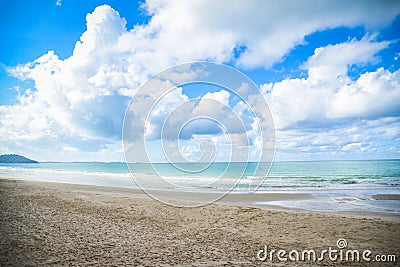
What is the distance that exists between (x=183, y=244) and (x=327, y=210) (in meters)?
10.0

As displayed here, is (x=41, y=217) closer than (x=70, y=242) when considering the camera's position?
No

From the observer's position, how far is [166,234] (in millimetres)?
9352

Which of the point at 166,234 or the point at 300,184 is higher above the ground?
the point at 300,184

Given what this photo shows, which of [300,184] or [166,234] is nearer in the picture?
[166,234]

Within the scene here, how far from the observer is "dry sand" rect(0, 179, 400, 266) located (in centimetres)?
679

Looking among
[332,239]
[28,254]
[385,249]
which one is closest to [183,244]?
[28,254]

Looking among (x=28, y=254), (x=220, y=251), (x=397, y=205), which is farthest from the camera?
(x=397, y=205)

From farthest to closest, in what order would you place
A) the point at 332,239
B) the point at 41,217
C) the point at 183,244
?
the point at 41,217, the point at 332,239, the point at 183,244

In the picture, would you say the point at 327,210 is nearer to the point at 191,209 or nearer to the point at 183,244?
the point at 191,209

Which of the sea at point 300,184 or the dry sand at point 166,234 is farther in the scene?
the sea at point 300,184

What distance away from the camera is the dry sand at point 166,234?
679cm

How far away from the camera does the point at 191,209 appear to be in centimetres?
1448

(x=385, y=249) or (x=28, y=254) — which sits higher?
(x=385, y=249)

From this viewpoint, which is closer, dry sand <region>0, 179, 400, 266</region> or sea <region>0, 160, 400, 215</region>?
dry sand <region>0, 179, 400, 266</region>
